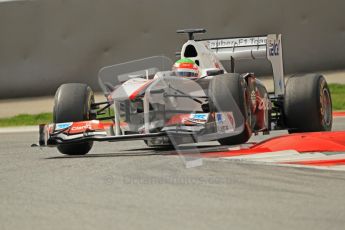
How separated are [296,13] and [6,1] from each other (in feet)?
20.2

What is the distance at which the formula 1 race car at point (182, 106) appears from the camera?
1002 centimetres

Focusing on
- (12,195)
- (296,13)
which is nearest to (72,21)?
(296,13)

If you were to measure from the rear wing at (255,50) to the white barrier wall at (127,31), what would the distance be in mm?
6612

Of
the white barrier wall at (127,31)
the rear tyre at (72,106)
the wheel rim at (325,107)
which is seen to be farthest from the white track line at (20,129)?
the wheel rim at (325,107)

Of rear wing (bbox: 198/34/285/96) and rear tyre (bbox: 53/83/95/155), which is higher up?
rear wing (bbox: 198/34/285/96)

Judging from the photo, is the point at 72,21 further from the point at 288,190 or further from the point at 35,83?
the point at 288,190

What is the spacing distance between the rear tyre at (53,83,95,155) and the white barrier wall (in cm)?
858

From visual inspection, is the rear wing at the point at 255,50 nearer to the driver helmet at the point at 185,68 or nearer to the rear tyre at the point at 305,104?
the rear tyre at the point at 305,104

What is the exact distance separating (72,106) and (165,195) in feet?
13.0

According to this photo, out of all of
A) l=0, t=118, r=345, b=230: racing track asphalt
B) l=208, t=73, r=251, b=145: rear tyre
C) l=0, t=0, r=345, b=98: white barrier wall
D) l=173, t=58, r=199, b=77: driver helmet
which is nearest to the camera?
l=0, t=118, r=345, b=230: racing track asphalt

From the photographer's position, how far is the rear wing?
40.0 feet

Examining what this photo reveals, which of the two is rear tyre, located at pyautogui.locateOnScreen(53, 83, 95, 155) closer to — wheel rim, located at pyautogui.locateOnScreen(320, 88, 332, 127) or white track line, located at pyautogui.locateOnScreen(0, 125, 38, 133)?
wheel rim, located at pyautogui.locateOnScreen(320, 88, 332, 127)

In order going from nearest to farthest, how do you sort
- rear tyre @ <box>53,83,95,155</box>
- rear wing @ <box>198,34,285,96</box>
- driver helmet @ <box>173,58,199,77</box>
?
rear tyre @ <box>53,83,95,155</box> < driver helmet @ <box>173,58,199,77</box> < rear wing @ <box>198,34,285,96</box>

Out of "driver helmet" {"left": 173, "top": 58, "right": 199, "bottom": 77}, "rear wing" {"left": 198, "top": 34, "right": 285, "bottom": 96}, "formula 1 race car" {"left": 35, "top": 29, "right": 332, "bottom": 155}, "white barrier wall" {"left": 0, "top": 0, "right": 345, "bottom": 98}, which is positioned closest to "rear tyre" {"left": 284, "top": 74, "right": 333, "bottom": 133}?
"formula 1 race car" {"left": 35, "top": 29, "right": 332, "bottom": 155}
